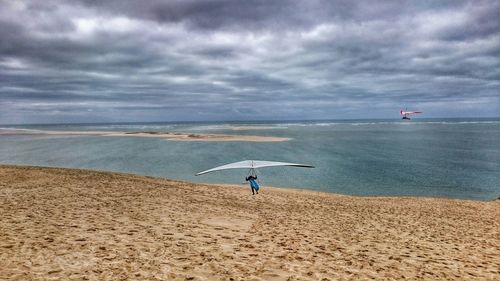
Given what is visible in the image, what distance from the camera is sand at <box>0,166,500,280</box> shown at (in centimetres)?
736

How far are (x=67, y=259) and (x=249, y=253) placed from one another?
14.0 feet

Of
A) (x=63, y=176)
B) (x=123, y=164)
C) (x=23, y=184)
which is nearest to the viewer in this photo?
(x=23, y=184)

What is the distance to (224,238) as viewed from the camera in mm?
9812

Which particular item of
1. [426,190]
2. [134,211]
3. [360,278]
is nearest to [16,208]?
[134,211]

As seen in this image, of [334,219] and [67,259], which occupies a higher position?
[67,259]

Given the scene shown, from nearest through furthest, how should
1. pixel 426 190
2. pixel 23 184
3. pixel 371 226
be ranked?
1. pixel 371 226
2. pixel 23 184
3. pixel 426 190

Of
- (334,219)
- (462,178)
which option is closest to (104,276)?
(334,219)

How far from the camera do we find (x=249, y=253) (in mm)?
8609

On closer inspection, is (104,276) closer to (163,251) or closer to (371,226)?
(163,251)

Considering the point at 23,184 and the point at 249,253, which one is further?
the point at 23,184

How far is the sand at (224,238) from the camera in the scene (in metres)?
7.36

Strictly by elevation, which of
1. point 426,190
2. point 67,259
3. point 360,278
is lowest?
point 426,190

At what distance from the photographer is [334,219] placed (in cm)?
1368

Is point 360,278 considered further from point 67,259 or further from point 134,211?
point 134,211
